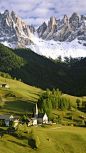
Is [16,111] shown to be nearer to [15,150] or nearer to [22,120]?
[22,120]

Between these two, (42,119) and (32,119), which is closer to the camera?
(32,119)

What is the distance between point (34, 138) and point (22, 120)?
29.2m

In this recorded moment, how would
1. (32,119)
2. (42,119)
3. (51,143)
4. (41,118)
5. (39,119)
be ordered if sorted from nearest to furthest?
(51,143)
(32,119)
(39,119)
(42,119)
(41,118)

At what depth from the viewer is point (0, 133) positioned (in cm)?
6338

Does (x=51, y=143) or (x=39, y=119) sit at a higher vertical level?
(x=39, y=119)

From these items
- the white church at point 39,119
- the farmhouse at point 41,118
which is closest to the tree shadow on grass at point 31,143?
the white church at point 39,119

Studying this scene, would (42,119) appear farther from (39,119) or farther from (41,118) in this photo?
(39,119)

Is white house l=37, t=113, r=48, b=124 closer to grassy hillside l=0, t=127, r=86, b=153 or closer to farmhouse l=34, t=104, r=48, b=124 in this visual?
farmhouse l=34, t=104, r=48, b=124

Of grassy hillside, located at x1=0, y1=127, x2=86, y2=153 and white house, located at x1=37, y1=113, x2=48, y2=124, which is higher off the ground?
white house, located at x1=37, y1=113, x2=48, y2=124

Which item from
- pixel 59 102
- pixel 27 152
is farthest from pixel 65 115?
pixel 27 152

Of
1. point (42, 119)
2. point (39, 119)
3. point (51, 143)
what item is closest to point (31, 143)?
point (51, 143)

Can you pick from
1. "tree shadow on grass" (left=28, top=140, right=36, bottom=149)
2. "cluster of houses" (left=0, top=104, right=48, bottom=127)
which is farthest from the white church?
"tree shadow on grass" (left=28, top=140, right=36, bottom=149)

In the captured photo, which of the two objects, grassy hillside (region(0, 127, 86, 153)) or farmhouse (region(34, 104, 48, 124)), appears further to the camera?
farmhouse (region(34, 104, 48, 124))

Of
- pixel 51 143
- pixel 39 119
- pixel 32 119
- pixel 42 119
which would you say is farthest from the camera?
pixel 42 119
